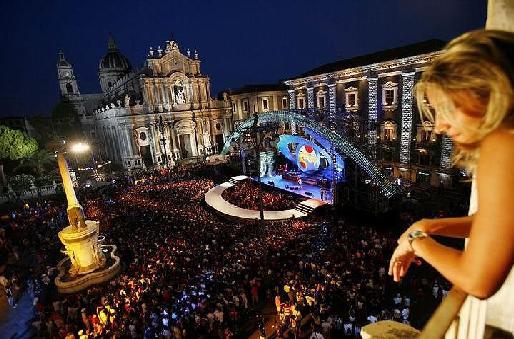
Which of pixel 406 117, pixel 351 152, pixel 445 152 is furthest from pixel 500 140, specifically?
pixel 406 117

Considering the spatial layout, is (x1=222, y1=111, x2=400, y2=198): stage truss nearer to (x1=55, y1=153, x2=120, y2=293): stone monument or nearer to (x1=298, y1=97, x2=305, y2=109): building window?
(x1=298, y1=97, x2=305, y2=109): building window

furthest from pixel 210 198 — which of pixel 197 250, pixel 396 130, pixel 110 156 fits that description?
pixel 110 156

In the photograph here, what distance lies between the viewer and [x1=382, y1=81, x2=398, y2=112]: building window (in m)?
31.4

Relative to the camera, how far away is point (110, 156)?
61594mm

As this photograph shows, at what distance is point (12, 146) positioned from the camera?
1668 inches

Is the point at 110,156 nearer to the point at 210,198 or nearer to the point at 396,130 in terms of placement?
the point at 210,198

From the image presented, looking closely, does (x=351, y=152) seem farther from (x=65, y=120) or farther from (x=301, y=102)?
(x=65, y=120)

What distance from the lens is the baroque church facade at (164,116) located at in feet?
164

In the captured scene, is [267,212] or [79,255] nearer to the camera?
[79,255]

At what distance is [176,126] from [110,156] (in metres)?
18.6

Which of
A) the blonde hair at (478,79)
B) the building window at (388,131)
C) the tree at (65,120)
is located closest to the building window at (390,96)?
the building window at (388,131)

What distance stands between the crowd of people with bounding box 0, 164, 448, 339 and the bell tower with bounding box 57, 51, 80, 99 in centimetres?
6348

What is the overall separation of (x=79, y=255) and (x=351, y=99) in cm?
3218

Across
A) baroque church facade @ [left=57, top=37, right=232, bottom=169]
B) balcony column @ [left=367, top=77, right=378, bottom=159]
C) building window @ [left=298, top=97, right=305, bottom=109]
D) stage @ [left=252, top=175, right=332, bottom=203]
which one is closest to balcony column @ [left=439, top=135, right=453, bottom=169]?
balcony column @ [left=367, top=77, right=378, bottom=159]
